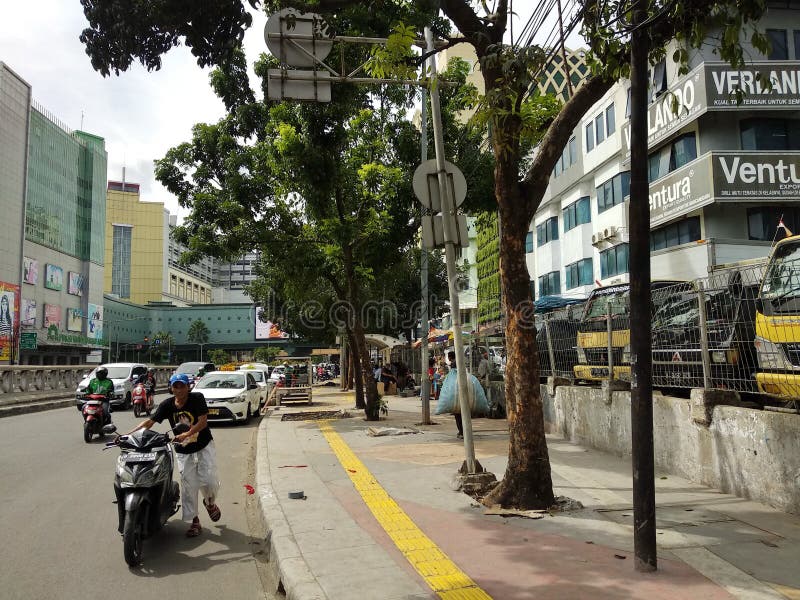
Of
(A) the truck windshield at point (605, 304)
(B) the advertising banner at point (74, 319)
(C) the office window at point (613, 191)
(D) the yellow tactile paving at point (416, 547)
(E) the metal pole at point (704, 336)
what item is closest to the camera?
(D) the yellow tactile paving at point (416, 547)

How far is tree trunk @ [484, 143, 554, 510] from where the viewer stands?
5777mm

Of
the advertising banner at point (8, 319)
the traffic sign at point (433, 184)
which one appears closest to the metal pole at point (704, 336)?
the traffic sign at point (433, 184)

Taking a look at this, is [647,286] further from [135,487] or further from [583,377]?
[583,377]

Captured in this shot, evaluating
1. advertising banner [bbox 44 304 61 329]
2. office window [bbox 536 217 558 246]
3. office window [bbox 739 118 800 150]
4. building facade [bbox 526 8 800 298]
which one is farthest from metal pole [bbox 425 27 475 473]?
advertising banner [bbox 44 304 61 329]

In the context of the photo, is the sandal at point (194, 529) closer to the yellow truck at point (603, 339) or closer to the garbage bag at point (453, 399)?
the garbage bag at point (453, 399)

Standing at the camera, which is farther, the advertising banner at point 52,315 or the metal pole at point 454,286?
the advertising banner at point 52,315

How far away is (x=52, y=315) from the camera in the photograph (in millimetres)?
67625

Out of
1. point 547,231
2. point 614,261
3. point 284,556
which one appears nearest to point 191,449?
point 284,556

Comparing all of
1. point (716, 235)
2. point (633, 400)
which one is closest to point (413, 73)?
point (633, 400)

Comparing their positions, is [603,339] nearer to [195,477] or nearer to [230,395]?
[195,477]

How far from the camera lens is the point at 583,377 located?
9.95 metres

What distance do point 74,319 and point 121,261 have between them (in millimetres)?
39902

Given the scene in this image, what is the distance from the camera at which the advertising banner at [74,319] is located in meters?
71.8

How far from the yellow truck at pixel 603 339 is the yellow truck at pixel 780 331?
2648 millimetres
